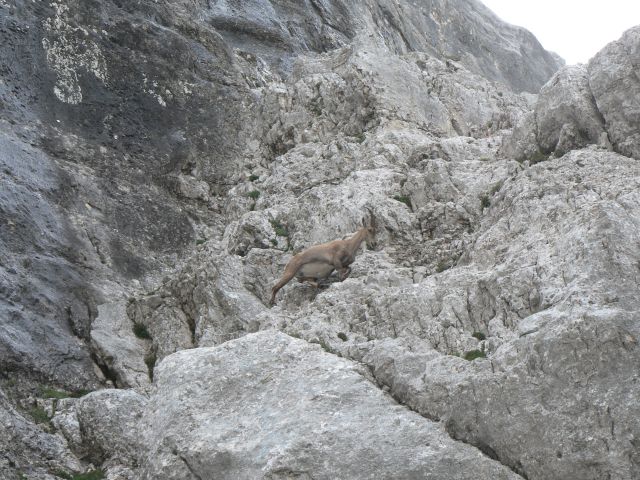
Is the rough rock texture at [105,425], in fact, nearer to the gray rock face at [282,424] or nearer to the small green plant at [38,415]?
the small green plant at [38,415]

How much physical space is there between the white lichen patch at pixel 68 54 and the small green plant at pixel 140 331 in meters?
11.6

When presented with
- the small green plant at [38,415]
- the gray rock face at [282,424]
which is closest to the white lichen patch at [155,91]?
the small green plant at [38,415]

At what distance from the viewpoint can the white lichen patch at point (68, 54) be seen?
1202 inches

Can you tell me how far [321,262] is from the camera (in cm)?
1983

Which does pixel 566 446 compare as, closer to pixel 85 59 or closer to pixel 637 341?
pixel 637 341

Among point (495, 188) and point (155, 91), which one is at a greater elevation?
point (155, 91)

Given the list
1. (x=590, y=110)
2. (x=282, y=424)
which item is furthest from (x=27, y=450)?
(x=590, y=110)

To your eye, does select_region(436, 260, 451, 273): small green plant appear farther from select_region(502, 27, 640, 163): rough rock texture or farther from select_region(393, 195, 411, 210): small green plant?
select_region(502, 27, 640, 163): rough rock texture

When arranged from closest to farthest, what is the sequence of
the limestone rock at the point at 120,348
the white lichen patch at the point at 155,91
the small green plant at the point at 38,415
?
the small green plant at the point at 38,415 → the limestone rock at the point at 120,348 → the white lichen patch at the point at 155,91

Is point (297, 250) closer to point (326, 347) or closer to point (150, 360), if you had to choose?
point (150, 360)

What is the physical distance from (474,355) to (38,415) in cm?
1007

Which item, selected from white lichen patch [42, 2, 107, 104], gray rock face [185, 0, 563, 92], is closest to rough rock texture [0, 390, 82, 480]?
white lichen patch [42, 2, 107, 104]

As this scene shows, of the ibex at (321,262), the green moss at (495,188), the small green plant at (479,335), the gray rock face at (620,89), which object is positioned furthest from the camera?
the green moss at (495,188)

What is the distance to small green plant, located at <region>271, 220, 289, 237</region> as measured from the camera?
22.9m
